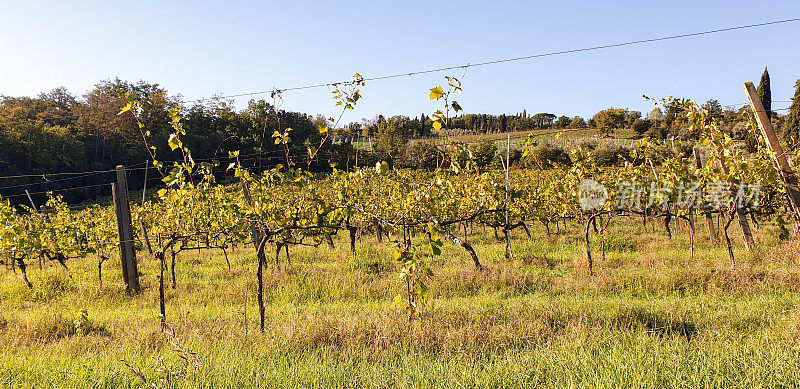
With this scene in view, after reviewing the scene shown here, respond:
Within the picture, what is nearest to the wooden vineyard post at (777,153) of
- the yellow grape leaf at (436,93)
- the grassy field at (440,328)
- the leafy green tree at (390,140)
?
the grassy field at (440,328)

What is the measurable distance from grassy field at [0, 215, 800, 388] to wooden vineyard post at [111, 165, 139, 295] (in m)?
0.36

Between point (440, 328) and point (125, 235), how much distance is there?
21.1 feet

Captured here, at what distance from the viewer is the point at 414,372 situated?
10.6ft

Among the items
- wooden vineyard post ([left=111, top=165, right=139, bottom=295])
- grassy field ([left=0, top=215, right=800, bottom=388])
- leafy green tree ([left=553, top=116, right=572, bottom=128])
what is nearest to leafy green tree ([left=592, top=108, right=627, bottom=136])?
leafy green tree ([left=553, top=116, right=572, bottom=128])

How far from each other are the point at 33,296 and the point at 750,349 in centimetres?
1012

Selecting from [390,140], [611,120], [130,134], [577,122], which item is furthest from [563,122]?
[130,134]

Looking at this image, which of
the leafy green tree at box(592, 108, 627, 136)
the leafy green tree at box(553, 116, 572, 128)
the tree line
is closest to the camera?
the tree line

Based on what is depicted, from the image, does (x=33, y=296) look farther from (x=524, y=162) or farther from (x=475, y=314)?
(x=524, y=162)

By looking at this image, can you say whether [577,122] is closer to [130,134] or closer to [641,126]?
[641,126]

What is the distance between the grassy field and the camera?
3160mm

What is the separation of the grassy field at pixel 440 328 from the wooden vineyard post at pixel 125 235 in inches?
14.3

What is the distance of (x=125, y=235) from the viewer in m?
7.73

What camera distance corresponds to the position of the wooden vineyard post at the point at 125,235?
24.7ft

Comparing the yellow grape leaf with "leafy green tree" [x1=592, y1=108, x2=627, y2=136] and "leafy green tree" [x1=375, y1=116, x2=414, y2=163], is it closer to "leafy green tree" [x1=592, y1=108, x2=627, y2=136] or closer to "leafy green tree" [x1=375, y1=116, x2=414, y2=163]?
"leafy green tree" [x1=375, y1=116, x2=414, y2=163]
